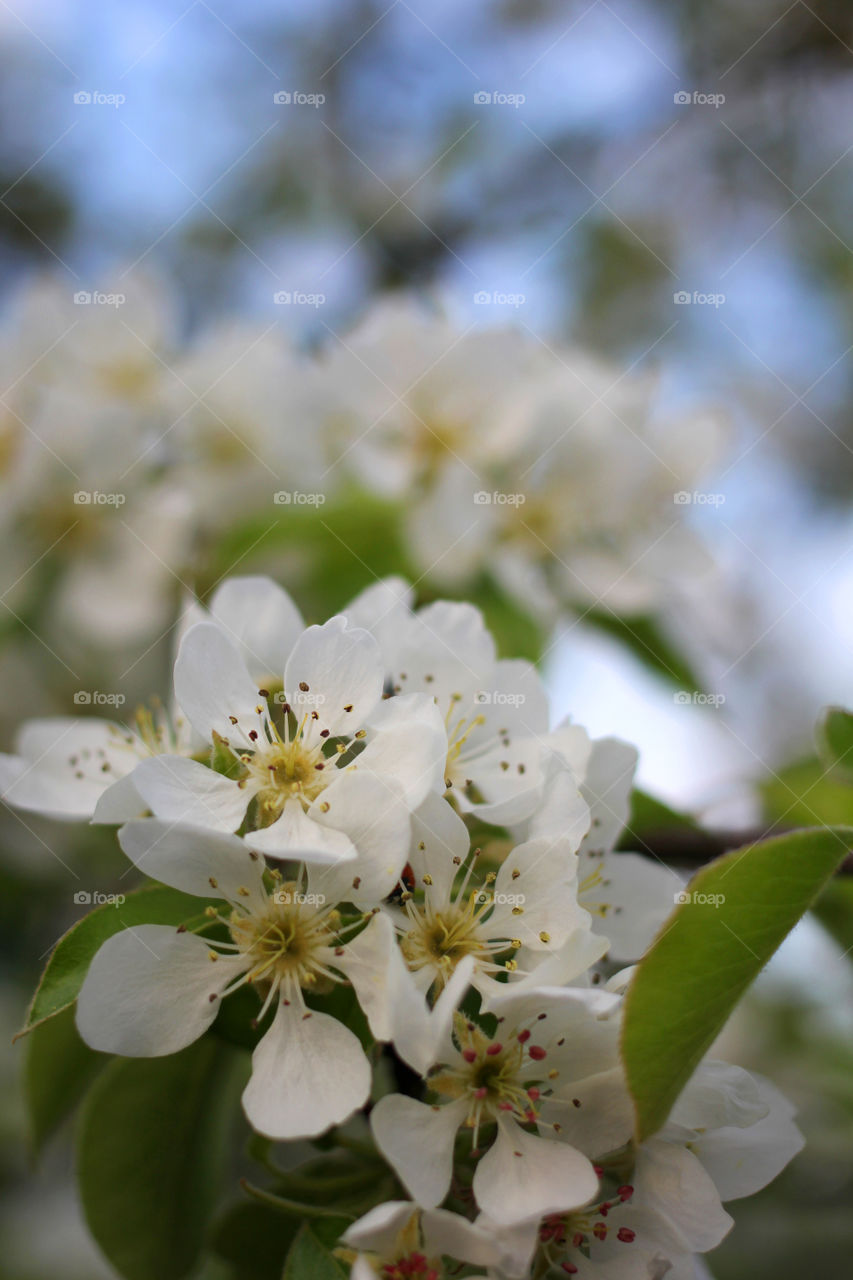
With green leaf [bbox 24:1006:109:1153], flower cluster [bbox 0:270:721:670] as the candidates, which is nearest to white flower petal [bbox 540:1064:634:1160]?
green leaf [bbox 24:1006:109:1153]

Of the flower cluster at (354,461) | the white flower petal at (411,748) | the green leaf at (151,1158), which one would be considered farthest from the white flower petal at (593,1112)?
the flower cluster at (354,461)

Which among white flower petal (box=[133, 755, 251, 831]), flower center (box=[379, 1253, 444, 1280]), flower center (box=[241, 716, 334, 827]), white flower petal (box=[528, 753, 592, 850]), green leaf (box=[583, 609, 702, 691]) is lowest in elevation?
flower center (box=[379, 1253, 444, 1280])

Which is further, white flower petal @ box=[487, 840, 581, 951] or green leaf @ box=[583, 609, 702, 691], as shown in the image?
green leaf @ box=[583, 609, 702, 691]

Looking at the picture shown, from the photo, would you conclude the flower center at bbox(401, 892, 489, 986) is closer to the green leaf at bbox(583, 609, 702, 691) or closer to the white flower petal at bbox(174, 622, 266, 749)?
the white flower petal at bbox(174, 622, 266, 749)

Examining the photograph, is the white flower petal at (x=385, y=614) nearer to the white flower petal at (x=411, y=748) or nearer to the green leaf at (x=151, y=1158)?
the white flower petal at (x=411, y=748)

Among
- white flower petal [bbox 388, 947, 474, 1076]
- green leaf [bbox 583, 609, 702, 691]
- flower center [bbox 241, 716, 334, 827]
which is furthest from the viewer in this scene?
green leaf [bbox 583, 609, 702, 691]

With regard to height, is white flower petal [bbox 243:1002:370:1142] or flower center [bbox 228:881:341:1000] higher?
flower center [bbox 228:881:341:1000]
